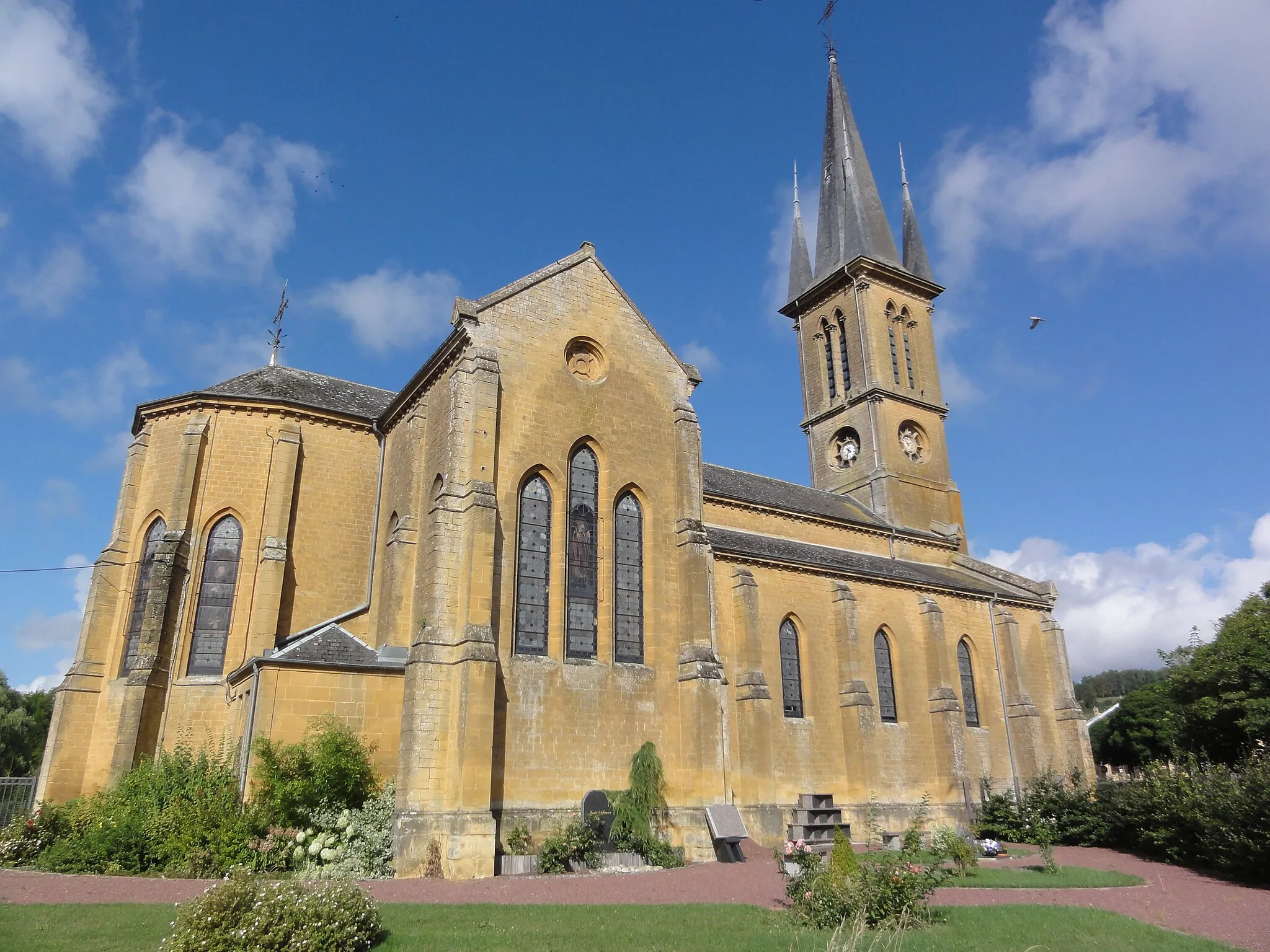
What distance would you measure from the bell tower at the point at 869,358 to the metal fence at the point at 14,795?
3040cm

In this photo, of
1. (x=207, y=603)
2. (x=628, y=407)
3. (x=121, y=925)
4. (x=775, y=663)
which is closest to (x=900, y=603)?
(x=775, y=663)

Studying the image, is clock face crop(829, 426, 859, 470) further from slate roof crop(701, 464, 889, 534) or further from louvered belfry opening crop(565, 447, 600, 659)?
louvered belfry opening crop(565, 447, 600, 659)

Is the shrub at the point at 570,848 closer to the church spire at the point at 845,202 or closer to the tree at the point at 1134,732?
the church spire at the point at 845,202

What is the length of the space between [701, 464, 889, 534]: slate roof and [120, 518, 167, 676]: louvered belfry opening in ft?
53.2

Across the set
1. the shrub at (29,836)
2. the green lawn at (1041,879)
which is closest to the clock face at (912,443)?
the green lawn at (1041,879)

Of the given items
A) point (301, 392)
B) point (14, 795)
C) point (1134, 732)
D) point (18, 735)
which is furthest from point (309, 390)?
point (1134, 732)

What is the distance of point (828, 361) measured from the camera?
39.6m

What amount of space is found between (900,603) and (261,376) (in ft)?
71.7

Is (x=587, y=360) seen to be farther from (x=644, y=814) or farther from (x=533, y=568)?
(x=644, y=814)

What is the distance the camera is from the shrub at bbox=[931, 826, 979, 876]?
637 inches

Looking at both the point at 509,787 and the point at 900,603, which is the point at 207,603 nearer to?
the point at 509,787

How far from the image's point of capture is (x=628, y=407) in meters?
21.8

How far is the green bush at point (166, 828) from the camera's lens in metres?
15.1

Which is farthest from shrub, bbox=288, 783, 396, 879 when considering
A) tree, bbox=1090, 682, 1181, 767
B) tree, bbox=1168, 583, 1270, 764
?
tree, bbox=1090, 682, 1181, 767
